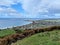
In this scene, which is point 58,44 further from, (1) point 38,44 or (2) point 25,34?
(2) point 25,34

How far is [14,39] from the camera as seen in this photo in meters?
16.9

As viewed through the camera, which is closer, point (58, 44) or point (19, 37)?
point (58, 44)

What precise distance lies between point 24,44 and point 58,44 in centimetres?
295

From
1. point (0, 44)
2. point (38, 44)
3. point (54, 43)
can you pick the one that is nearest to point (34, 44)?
point (38, 44)

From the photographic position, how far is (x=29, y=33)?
20.5 meters

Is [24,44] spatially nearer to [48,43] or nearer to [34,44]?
[34,44]

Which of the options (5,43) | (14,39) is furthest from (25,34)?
(5,43)

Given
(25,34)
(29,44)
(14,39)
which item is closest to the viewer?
(29,44)

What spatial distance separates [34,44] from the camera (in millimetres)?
13539

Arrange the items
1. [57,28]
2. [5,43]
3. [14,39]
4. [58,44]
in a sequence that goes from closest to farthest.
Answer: [58,44], [5,43], [14,39], [57,28]

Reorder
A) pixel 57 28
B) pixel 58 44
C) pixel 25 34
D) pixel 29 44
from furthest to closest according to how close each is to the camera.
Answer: pixel 57 28, pixel 25 34, pixel 29 44, pixel 58 44

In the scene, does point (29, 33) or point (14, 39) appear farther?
point (29, 33)

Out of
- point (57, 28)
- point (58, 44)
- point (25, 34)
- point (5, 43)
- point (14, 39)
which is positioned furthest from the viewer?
point (57, 28)

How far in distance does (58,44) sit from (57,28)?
12.1 m
